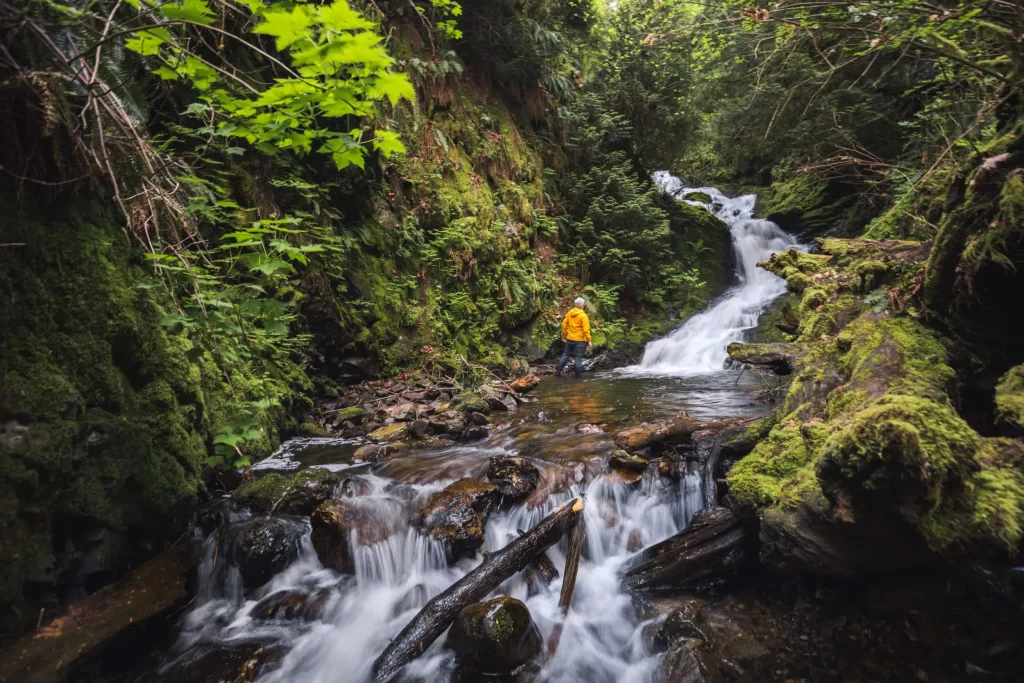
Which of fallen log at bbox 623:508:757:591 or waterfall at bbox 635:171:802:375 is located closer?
fallen log at bbox 623:508:757:591

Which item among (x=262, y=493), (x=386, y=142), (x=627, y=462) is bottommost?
(x=627, y=462)

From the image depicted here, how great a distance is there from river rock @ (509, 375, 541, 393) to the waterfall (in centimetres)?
339

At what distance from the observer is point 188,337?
4.38 metres

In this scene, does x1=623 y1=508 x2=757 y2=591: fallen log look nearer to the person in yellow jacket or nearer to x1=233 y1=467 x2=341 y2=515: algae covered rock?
x1=233 y1=467 x2=341 y2=515: algae covered rock

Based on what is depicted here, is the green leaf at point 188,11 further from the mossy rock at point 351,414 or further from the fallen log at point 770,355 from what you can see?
the fallen log at point 770,355

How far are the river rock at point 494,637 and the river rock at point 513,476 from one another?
1334 mm

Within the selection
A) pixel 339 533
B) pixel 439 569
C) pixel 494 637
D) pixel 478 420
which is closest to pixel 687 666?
pixel 494 637

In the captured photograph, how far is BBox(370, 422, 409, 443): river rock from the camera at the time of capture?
6.37 m

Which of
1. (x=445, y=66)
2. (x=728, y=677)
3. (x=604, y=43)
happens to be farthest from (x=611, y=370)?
(x=604, y=43)

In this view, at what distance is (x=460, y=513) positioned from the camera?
4.28 m

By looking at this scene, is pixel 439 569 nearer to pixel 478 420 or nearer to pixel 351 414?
pixel 478 420

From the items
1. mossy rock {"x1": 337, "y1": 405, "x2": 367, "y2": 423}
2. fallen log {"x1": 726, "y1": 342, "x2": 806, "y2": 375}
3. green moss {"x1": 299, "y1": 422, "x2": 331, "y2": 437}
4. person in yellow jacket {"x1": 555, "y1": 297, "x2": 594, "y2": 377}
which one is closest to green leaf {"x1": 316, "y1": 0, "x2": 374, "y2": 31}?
fallen log {"x1": 726, "y1": 342, "x2": 806, "y2": 375}

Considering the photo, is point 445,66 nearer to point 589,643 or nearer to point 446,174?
point 446,174

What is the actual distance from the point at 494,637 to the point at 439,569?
1.16 m
